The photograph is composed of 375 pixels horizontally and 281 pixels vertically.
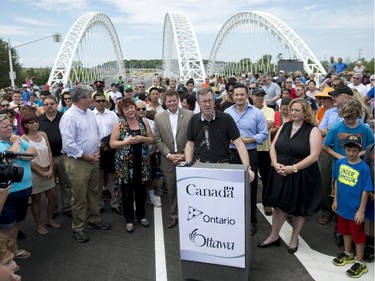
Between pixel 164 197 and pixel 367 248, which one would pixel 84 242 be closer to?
pixel 164 197

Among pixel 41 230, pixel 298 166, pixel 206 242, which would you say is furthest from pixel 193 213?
pixel 41 230

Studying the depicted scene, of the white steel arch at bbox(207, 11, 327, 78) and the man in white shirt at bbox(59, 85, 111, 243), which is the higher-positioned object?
the white steel arch at bbox(207, 11, 327, 78)

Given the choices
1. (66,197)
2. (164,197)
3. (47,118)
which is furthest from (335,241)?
(47,118)

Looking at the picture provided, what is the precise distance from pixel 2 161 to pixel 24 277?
150 centimetres

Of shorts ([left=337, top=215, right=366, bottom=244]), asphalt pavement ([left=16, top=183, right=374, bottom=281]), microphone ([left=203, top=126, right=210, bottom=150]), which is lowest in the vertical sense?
asphalt pavement ([left=16, top=183, right=374, bottom=281])

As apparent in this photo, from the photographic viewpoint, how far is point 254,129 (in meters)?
4.57

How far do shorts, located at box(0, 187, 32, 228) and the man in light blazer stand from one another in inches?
74.5

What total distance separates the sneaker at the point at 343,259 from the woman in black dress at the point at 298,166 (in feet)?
1.79

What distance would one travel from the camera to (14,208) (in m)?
3.85

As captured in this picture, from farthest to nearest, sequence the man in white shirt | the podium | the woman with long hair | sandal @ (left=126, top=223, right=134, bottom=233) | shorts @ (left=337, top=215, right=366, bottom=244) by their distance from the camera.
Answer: sandal @ (left=126, top=223, right=134, bottom=233)
the woman with long hair
the man in white shirt
shorts @ (left=337, top=215, right=366, bottom=244)
the podium

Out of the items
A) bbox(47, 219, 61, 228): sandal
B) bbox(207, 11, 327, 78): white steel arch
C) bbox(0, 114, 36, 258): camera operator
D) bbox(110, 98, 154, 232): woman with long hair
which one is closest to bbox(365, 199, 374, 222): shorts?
bbox(110, 98, 154, 232): woman with long hair

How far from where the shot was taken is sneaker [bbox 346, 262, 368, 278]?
352 cm

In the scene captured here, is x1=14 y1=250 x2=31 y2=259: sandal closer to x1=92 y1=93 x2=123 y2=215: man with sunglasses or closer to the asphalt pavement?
the asphalt pavement

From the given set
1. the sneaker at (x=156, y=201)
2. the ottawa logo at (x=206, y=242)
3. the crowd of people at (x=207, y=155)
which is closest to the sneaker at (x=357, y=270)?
the crowd of people at (x=207, y=155)
